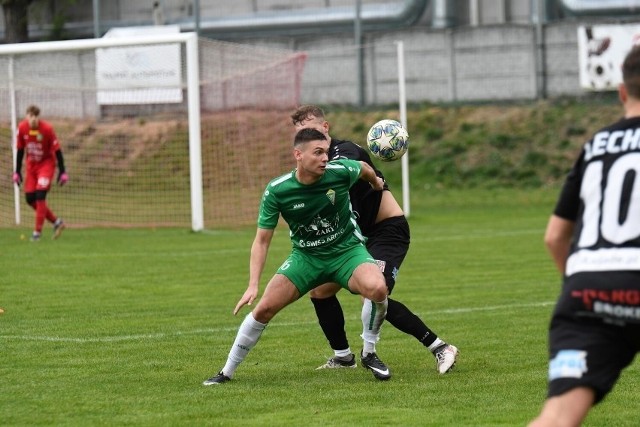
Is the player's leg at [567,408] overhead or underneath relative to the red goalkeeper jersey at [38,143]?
overhead

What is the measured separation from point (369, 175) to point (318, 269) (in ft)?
2.27

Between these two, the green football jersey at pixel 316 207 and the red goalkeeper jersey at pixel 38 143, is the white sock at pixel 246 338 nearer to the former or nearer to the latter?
the green football jersey at pixel 316 207

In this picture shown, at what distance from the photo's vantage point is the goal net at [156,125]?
888 inches

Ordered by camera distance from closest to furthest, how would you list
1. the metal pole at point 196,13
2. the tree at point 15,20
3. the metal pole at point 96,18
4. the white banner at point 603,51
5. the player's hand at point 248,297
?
the player's hand at point 248,297 → the white banner at point 603,51 → the metal pole at point 196,13 → the metal pole at point 96,18 → the tree at point 15,20

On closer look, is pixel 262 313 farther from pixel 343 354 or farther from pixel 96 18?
pixel 96 18

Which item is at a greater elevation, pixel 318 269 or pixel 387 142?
pixel 387 142

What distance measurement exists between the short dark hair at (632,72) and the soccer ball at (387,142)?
435 cm

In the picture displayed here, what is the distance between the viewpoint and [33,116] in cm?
2025

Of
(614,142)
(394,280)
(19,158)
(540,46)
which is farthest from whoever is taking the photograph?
(540,46)

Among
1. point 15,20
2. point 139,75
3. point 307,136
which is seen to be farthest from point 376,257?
point 15,20

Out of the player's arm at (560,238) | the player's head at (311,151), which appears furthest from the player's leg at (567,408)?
the player's head at (311,151)

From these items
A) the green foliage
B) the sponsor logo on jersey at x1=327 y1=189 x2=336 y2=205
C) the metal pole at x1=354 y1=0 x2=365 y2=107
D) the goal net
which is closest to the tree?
the goal net

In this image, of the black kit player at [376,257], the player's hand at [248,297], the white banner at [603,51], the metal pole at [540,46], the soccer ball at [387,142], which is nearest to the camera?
the player's hand at [248,297]

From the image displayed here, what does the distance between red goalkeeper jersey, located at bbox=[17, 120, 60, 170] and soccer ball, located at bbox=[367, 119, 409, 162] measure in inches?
470
